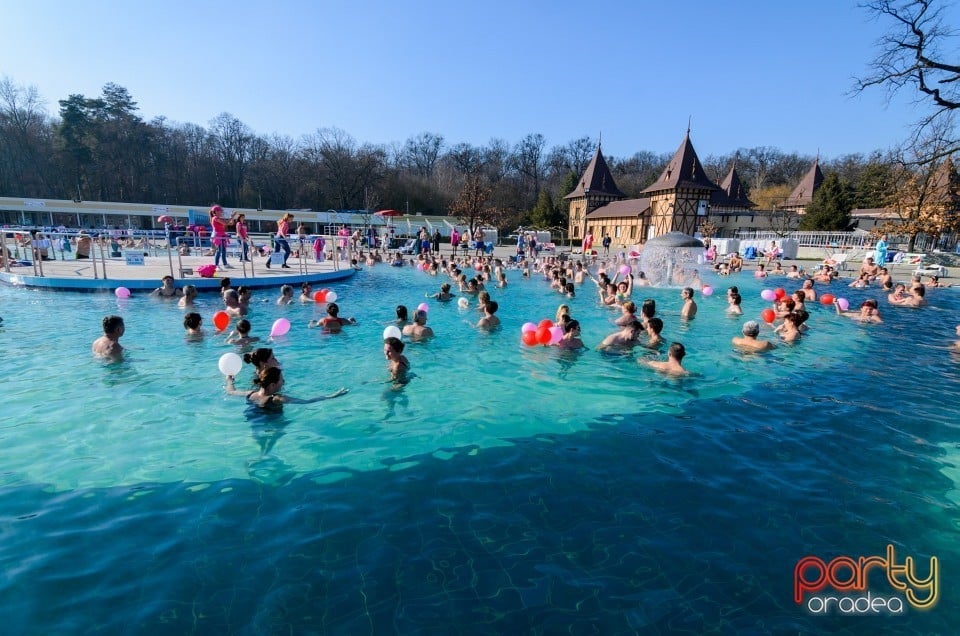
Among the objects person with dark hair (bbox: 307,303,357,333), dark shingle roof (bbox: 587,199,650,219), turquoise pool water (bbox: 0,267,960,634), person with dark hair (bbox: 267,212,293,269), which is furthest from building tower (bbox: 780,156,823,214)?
person with dark hair (bbox: 307,303,357,333)

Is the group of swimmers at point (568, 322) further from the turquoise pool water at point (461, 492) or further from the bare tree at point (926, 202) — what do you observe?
the bare tree at point (926, 202)

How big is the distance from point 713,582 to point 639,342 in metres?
6.34

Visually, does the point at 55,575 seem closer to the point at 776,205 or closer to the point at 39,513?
the point at 39,513

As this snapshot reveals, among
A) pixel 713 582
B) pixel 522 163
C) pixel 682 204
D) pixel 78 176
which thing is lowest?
pixel 713 582

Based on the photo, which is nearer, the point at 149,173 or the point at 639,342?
the point at 639,342

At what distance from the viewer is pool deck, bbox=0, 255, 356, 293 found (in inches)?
554

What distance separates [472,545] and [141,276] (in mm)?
15949

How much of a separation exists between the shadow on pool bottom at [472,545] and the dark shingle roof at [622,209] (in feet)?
144

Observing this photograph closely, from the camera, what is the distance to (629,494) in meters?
4.51

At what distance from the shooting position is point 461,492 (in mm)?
4535

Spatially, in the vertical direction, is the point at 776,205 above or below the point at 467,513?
above

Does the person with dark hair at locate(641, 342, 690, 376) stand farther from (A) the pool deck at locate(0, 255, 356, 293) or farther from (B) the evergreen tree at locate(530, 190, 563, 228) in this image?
(B) the evergreen tree at locate(530, 190, 563, 228)

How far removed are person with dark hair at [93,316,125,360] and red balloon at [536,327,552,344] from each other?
7088mm

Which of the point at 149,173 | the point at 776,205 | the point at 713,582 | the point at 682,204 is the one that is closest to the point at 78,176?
the point at 149,173
